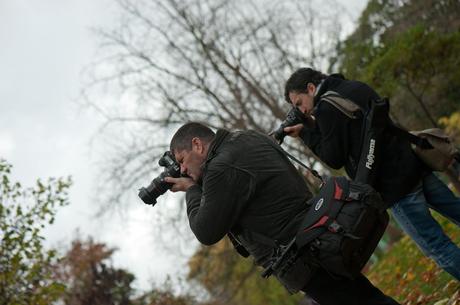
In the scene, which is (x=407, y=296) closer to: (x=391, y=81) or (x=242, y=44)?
(x=391, y=81)

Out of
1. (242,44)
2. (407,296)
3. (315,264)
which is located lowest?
(407,296)

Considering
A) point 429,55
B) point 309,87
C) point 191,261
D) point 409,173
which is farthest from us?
point 191,261

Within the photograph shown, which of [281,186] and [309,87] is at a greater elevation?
[309,87]

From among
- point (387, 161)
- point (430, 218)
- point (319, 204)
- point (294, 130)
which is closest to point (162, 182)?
point (319, 204)

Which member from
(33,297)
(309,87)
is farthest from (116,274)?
(309,87)

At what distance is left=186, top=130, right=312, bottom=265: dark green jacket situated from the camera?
9.72 feet

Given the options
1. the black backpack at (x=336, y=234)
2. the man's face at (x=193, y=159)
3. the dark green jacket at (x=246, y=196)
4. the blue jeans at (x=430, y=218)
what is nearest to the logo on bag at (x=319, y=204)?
the black backpack at (x=336, y=234)

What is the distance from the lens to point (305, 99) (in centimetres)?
391

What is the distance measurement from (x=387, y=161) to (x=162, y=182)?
144cm

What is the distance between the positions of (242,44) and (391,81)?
4.86 metres

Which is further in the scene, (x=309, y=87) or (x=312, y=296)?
(x=309, y=87)

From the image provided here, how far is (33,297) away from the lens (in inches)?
242

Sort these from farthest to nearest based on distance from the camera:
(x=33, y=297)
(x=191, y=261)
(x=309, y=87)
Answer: (x=191, y=261) < (x=33, y=297) < (x=309, y=87)

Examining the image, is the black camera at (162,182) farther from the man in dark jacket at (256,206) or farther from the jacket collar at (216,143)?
the jacket collar at (216,143)
